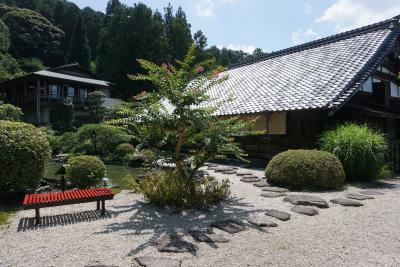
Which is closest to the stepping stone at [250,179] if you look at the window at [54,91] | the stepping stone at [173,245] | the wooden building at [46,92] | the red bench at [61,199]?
the red bench at [61,199]

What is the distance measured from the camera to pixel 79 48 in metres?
45.9

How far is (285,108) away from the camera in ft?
37.1

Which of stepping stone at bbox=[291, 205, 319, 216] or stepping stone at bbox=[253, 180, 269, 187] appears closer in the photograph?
stepping stone at bbox=[291, 205, 319, 216]

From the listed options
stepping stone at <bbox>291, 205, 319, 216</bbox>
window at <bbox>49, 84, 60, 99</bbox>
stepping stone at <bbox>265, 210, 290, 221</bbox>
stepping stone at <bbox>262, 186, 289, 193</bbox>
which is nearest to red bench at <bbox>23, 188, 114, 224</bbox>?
stepping stone at <bbox>265, 210, 290, 221</bbox>

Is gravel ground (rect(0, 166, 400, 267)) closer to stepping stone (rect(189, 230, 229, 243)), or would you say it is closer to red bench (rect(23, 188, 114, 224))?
stepping stone (rect(189, 230, 229, 243))

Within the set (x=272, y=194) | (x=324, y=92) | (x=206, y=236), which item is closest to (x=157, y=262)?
(x=206, y=236)

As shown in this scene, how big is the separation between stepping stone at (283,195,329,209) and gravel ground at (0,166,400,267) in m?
0.19

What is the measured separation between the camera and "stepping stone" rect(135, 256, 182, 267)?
133 inches

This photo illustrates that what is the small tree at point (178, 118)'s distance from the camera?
236 inches

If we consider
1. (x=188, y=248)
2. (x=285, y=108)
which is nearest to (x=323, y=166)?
(x=285, y=108)

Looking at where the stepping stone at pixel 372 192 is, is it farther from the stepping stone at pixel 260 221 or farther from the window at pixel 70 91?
the window at pixel 70 91

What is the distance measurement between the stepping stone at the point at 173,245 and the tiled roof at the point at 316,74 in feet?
19.6

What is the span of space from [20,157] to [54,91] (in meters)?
24.9

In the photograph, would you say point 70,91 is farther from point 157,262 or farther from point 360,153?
point 157,262
